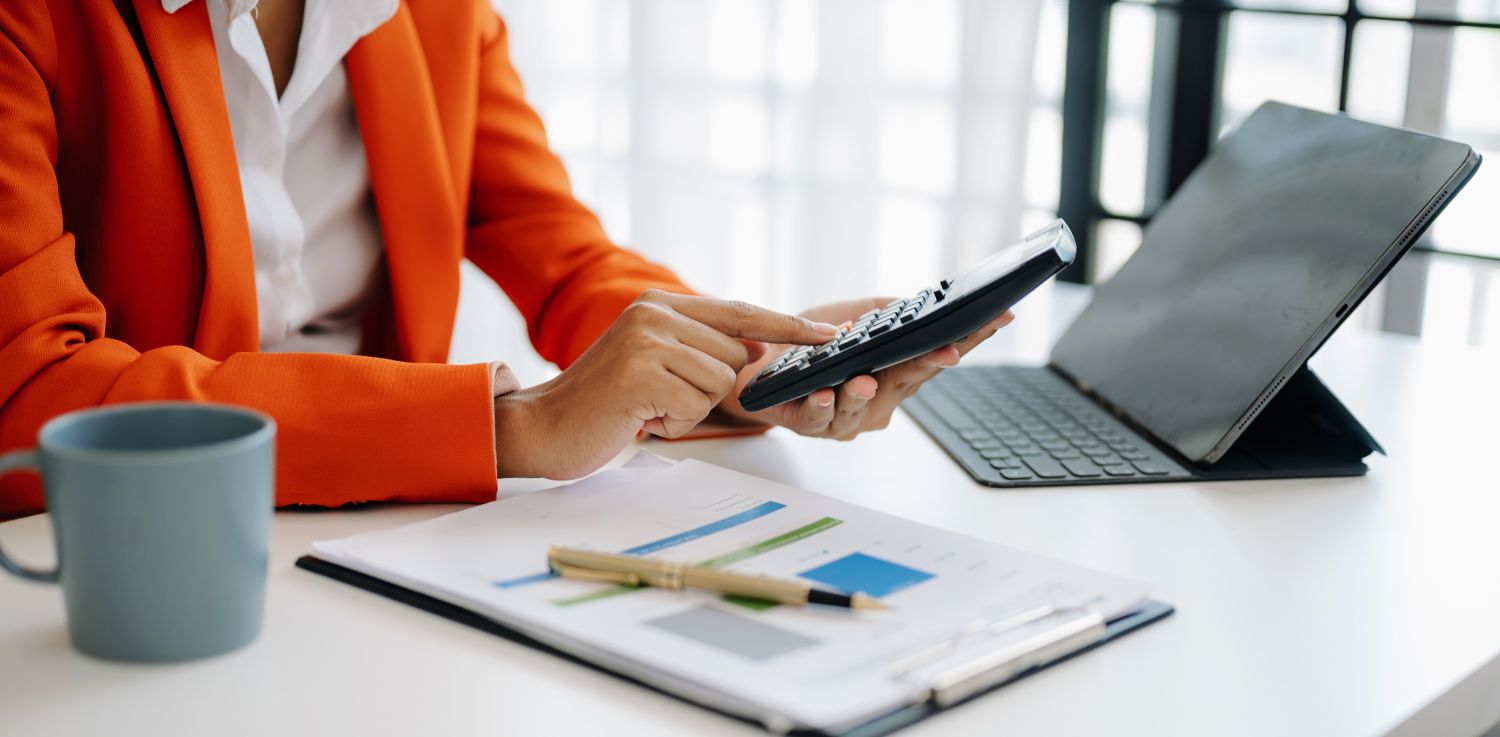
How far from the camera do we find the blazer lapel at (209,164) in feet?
3.13

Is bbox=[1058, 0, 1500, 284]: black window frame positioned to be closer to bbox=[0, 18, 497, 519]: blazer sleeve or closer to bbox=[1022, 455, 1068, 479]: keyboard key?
bbox=[1022, 455, 1068, 479]: keyboard key

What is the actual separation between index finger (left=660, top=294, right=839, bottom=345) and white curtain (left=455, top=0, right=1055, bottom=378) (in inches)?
59.3

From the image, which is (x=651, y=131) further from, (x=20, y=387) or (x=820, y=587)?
(x=820, y=587)

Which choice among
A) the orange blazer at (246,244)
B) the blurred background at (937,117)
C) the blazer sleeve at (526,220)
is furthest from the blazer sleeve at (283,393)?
the blurred background at (937,117)

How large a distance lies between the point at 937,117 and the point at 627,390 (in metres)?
1.71

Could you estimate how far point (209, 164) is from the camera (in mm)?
981

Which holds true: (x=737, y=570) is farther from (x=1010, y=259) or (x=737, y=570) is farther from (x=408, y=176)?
(x=408, y=176)

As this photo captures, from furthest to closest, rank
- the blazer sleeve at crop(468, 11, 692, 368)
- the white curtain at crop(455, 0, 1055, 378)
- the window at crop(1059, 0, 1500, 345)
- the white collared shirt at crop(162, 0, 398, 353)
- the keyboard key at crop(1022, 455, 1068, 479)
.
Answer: the white curtain at crop(455, 0, 1055, 378) < the window at crop(1059, 0, 1500, 345) < the blazer sleeve at crop(468, 11, 692, 368) < the white collared shirt at crop(162, 0, 398, 353) < the keyboard key at crop(1022, 455, 1068, 479)

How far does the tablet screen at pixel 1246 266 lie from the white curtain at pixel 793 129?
48.0 inches


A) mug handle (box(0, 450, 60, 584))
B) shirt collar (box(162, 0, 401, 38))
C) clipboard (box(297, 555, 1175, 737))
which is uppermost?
shirt collar (box(162, 0, 401, 38))

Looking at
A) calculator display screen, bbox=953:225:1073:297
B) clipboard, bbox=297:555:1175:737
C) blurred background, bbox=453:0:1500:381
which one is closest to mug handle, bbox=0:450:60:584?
clipboard, bbox=297:555:1175:737

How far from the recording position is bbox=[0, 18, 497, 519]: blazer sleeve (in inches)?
30.7

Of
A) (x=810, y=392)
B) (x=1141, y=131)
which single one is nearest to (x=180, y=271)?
(x=810, y=392)

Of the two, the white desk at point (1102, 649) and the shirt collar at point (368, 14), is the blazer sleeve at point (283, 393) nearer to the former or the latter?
the white desk at point (1102, 649)
